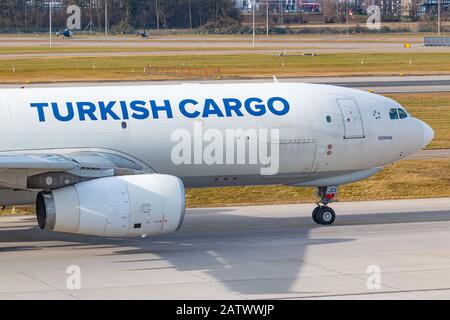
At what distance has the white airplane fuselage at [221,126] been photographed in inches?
1184

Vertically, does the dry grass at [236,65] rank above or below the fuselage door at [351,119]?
below

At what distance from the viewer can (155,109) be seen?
31047 millimetres

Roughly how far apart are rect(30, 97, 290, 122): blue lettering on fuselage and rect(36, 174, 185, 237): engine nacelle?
3138mm

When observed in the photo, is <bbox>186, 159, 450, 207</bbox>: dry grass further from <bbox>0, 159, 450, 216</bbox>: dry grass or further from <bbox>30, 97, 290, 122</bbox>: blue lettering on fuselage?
<bbox>30, 97, 290, 122</bbox>: blue lettering on fuselage

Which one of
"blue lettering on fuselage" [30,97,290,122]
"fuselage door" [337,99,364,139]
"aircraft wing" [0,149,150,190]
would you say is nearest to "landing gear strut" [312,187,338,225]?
"fuselage door" [337,99,364,139]

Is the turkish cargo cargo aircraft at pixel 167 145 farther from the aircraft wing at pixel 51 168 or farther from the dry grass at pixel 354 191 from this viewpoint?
the dry grass at pixel 354 191

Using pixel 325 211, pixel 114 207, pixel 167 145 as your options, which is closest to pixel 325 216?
pixel 325 211

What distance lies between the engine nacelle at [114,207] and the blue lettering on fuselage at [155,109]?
314 centimetres

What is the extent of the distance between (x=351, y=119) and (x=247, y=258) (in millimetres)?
7521

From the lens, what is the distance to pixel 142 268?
26.7 metres

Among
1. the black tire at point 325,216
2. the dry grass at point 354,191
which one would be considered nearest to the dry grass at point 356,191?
the dry grass at point 354,191
